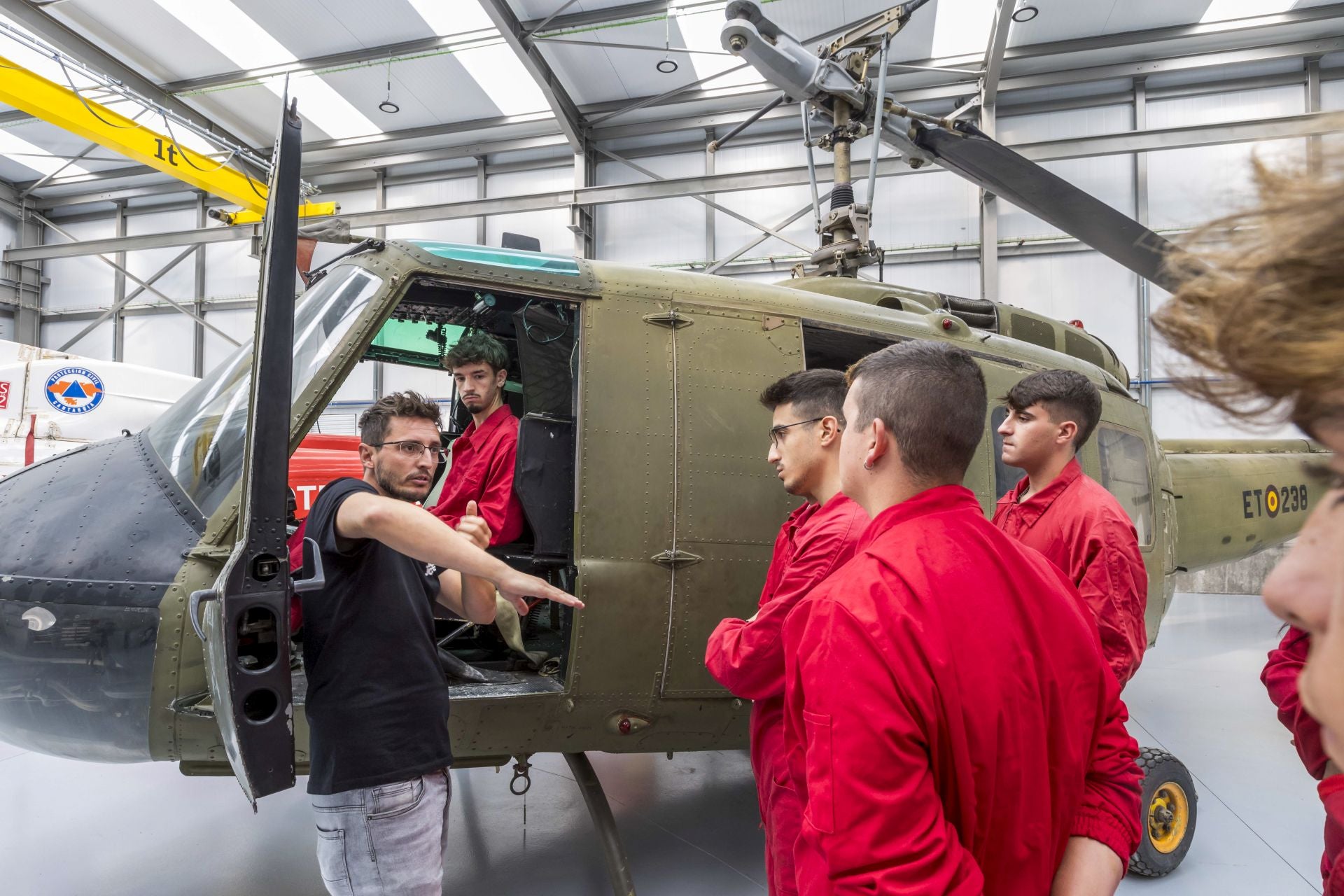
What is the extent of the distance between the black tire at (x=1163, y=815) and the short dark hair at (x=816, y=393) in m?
2.00

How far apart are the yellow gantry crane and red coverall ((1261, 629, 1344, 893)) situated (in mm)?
9409

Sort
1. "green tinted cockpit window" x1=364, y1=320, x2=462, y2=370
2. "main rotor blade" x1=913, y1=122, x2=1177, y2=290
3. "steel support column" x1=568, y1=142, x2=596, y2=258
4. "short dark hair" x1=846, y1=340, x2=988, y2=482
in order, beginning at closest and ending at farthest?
"short dark hair" x1=846, y1=340, x2=988, y2=482, "main rotor blade" x1=913, y1=122, x2=1177, y2=290, "green tinted cockpit window" x1=364, y1=320, x2=462, y2=370, "steel support column" x1=568, y1=142, x2=596, y2=258

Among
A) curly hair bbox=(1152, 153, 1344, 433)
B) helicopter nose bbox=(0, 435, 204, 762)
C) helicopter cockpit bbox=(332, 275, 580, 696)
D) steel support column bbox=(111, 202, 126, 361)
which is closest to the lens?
curly hair bbox=(1152, 153, 1344, 433)

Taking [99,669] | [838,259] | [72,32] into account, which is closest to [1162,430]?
[838,259]

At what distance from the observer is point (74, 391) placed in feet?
32.0

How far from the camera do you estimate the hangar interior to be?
1027 cm

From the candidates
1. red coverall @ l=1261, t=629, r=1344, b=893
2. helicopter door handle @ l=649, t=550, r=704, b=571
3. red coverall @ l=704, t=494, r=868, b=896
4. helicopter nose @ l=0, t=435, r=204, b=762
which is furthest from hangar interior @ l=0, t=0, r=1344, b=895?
helicopter nose @ l=0, t=435, r=204, b=762

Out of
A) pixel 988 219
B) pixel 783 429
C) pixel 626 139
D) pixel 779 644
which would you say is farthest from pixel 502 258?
pixel 626 139

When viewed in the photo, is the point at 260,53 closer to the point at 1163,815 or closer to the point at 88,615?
the point at 88,615

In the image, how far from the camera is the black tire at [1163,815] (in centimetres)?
304

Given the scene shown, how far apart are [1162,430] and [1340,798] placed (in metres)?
13.2

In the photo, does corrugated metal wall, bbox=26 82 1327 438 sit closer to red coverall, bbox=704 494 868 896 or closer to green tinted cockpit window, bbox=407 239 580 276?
green tinted cockpit window, bbox=407 239 580 276

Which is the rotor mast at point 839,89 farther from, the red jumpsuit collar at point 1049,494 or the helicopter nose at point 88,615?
the helicopter nose at point 88,615

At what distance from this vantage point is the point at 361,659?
1.87 metres
